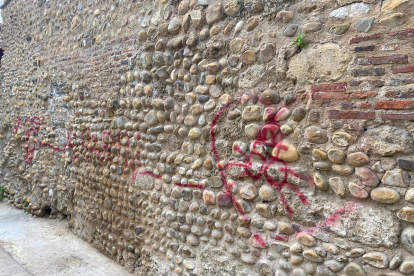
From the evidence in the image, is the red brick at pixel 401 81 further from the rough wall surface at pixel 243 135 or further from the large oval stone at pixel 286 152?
the large oval stone at pixel 286 152

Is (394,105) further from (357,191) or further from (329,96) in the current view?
(357,191)

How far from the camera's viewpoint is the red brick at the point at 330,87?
175cm

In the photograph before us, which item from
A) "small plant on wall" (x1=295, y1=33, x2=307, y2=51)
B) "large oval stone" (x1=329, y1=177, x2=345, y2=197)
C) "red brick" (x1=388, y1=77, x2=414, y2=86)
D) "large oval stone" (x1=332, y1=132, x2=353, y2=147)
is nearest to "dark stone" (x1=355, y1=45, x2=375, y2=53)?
"red brick" (x1=388, y1=77, x2=414, y2=86)

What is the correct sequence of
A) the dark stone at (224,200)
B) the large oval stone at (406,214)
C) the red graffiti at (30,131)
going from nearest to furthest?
the large oval stone at (406,214) → the dark stone at (224,200) → the red graffiti at (30,131)

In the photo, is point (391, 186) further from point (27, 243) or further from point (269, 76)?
point (27, 243)

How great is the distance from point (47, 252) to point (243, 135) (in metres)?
2.97

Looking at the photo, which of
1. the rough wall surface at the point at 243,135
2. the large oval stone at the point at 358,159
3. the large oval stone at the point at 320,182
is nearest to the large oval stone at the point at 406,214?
the rough wall surface at the point at 243,135

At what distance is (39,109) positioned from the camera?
505cm

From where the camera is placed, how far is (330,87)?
5.92 ft

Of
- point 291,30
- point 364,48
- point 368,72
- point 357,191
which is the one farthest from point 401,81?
point 291,30

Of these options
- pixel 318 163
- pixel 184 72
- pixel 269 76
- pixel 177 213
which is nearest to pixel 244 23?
pixel 269 76

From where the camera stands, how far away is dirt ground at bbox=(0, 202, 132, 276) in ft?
10.7

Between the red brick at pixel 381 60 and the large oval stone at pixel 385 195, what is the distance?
66cm

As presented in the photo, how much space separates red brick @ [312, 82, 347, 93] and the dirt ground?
269 centimetres
